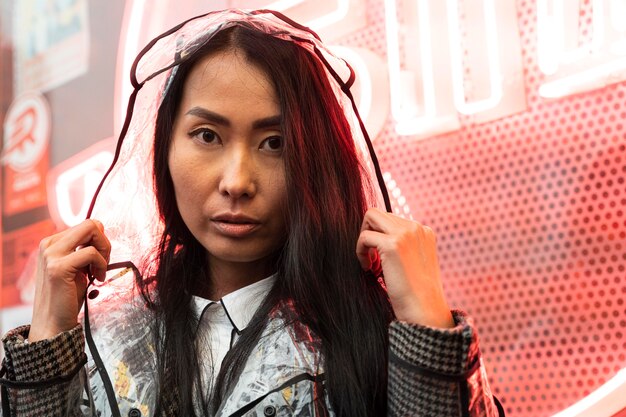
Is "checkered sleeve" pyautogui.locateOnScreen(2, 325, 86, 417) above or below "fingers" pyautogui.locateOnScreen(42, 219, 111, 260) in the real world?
below

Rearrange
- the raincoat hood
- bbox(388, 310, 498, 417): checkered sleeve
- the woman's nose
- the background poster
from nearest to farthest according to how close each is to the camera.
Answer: bbox(388, 310, 498, 417): checkered sleeve, the woman's nose, the raincoat hood, the background poster

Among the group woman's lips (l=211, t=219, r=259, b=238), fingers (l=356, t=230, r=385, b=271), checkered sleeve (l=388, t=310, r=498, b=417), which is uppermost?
woman's lips (l=211, t=219, r=259, b=238)

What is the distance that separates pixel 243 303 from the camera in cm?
108

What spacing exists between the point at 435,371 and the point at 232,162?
0.40 meters

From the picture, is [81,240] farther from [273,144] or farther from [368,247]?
[368,247]

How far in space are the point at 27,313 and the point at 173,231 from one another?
4.49 ft

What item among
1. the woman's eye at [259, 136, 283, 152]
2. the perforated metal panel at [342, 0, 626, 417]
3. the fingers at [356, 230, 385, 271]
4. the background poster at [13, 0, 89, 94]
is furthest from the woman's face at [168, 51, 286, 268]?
the background poster at [13, 0, 89, 94]

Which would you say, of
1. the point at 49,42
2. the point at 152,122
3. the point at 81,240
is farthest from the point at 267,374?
the point at 49,42

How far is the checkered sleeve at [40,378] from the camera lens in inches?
38.4

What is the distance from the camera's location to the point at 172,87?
1.10 metres

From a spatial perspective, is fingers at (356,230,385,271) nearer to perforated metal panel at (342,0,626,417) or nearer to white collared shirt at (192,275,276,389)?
white collared shirt at (192,275,276,389)

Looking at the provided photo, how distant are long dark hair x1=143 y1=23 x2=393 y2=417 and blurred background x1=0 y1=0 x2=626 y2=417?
505mm

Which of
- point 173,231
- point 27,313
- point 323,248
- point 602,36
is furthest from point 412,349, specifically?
point 27,313

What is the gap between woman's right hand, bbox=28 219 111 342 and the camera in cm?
103
